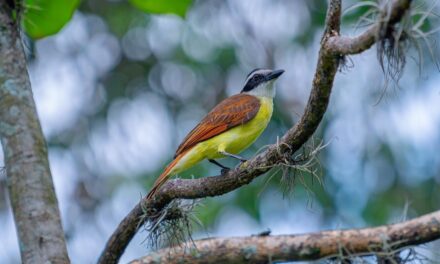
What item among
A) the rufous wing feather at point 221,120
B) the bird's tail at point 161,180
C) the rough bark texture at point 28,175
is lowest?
the rough bark texture at point 28,175

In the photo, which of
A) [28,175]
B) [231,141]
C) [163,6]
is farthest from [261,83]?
[28,175]

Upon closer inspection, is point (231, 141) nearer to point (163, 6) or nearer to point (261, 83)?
point (261, 83)

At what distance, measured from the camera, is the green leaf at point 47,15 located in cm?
349

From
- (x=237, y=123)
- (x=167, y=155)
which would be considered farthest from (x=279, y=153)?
(x=167, y=155)

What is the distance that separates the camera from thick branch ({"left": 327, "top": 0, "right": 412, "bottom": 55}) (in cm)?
296

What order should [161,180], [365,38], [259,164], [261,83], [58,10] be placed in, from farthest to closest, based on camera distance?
[261,83] < [161,180] < [259,164] < [58,10] < [365,38]

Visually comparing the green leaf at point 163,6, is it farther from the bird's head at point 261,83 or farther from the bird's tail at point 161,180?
the bird's head at point 261,83

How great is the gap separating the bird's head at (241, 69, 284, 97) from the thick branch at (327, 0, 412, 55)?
3198mm

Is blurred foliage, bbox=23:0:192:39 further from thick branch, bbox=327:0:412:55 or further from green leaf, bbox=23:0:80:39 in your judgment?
thick branch, bbox=327:0:412:55

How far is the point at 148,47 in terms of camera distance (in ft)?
36.9

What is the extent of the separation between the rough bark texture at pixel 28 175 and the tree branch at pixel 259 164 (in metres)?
1.23

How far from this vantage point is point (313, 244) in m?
3.93

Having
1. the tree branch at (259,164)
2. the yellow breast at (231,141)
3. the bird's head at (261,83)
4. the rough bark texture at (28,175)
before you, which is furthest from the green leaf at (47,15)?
the bird's head at (261,83)

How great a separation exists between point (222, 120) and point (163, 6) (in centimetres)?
258
